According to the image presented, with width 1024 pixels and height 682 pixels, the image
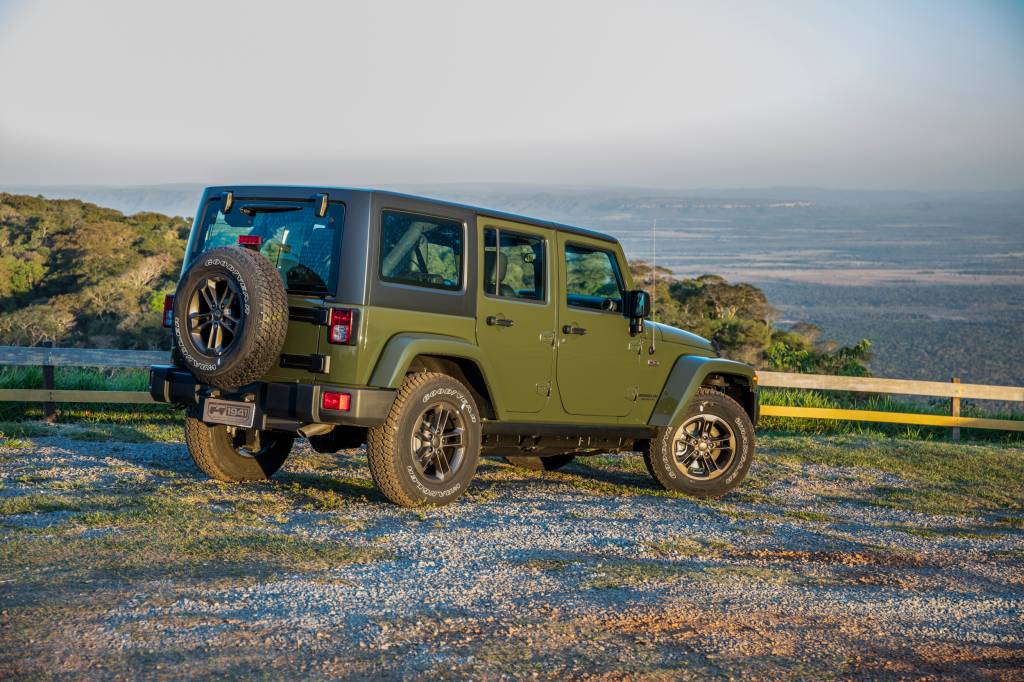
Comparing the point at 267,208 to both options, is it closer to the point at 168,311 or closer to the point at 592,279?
the point at 168,311

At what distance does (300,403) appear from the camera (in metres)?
7.34

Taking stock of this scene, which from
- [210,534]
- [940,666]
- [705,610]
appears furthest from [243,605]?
[940,666]

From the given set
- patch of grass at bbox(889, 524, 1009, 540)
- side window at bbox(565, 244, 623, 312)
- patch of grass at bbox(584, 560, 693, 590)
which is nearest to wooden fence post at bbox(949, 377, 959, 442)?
patch of grass at bbox(889, 524, 1009, 540)

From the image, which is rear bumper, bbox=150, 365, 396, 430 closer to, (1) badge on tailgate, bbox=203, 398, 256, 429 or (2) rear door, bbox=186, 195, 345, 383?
(1) badge on tailgate, bbox=203, 398, 256, 429

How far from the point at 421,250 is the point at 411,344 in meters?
0.73

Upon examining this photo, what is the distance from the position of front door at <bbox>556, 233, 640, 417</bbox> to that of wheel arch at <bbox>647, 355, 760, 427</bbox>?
0.33m

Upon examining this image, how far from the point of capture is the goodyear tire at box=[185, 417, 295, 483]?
8.60m

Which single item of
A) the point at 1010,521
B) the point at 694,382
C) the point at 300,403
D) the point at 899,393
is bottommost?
the point at 1010,521

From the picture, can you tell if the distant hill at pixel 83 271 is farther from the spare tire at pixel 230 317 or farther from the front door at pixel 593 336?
the spare tire at pixel 230 317

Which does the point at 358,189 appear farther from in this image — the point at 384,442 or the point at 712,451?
the point at 712,451

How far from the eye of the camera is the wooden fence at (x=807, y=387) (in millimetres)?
13039

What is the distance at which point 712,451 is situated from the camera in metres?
9.92

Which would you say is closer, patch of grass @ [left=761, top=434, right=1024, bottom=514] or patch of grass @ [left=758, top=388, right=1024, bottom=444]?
patch of grass @ [left=761, top=434, right=1024, bottom=514]

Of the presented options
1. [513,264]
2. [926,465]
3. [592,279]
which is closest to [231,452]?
[513,264]
